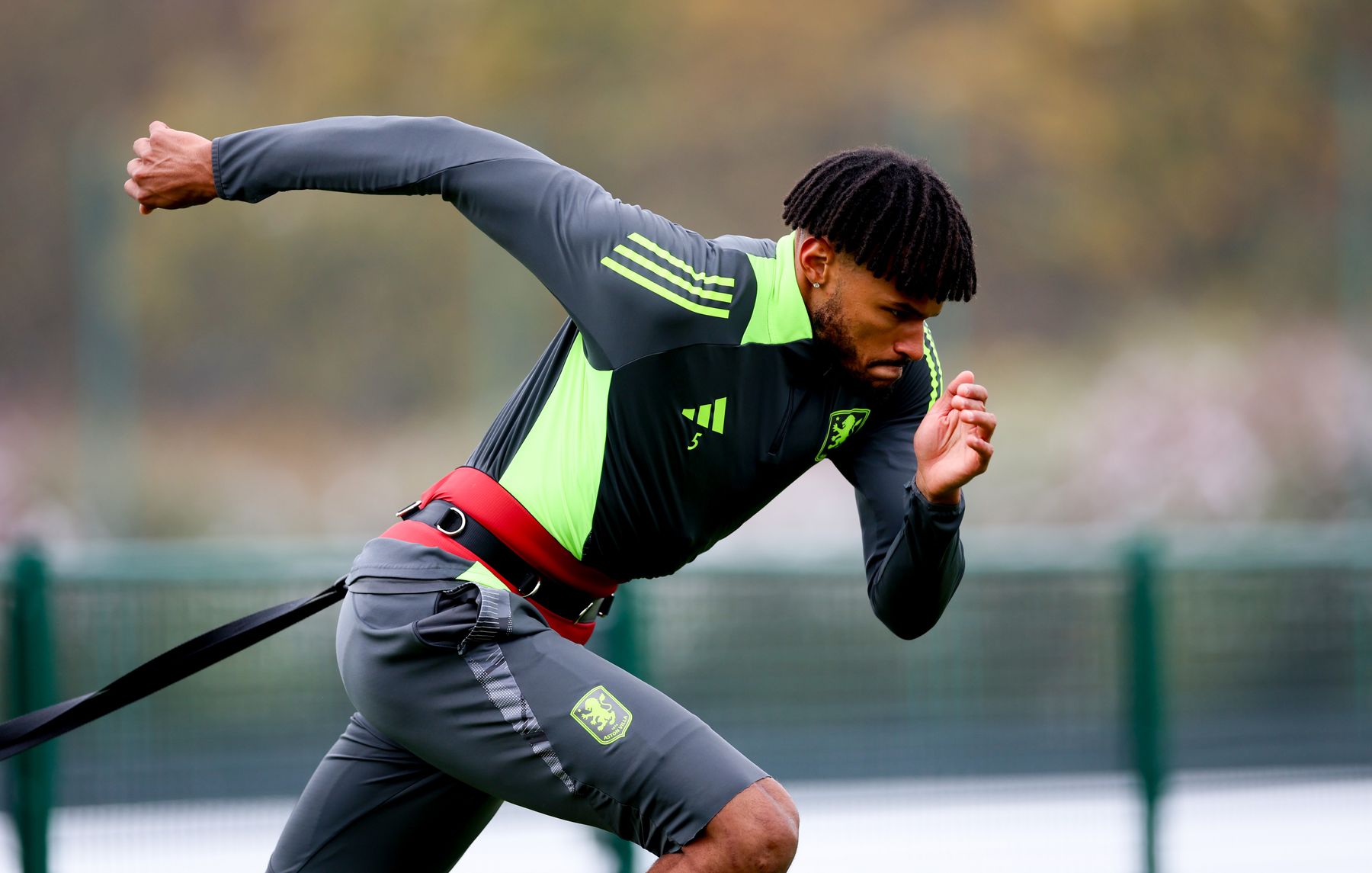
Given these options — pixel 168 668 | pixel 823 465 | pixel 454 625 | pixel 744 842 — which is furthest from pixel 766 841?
pixel 823 465

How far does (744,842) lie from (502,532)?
33.7 inches

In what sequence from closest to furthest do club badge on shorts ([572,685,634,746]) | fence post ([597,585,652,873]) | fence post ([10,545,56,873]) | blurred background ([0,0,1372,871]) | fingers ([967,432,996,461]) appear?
club badge on shorts ([572,685,634,746]) → fingers ([967,432,996,461]) → fence post ([10,545,56,873]) → fence post ([597,585,652,873]) → blurred background ([0,0,1372,871])

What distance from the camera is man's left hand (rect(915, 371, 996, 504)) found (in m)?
3.34

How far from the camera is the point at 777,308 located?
351 centimetres

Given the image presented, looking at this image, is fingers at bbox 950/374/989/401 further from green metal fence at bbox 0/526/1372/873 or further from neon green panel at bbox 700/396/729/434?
green metal fence at bbox 0/526/1372/873

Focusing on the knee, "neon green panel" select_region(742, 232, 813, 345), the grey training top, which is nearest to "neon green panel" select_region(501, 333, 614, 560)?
the grey training top

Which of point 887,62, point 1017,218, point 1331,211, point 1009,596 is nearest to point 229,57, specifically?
point 887,62

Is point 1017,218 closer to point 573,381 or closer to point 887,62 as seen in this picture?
point 887,62

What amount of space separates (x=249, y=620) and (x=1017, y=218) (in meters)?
18.5

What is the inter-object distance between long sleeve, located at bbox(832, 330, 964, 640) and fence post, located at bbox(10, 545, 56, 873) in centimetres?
351

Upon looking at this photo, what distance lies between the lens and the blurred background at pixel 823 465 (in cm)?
662

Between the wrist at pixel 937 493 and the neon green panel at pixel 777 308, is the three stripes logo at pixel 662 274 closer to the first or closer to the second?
the neon green panel at pixel 777 308

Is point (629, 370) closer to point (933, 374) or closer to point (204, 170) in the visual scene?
point (933, 374)

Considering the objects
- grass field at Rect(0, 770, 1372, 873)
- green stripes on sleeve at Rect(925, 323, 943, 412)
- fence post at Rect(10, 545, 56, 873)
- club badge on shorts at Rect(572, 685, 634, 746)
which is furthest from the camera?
grass field at Rect(0, 770, 1372, 873)
